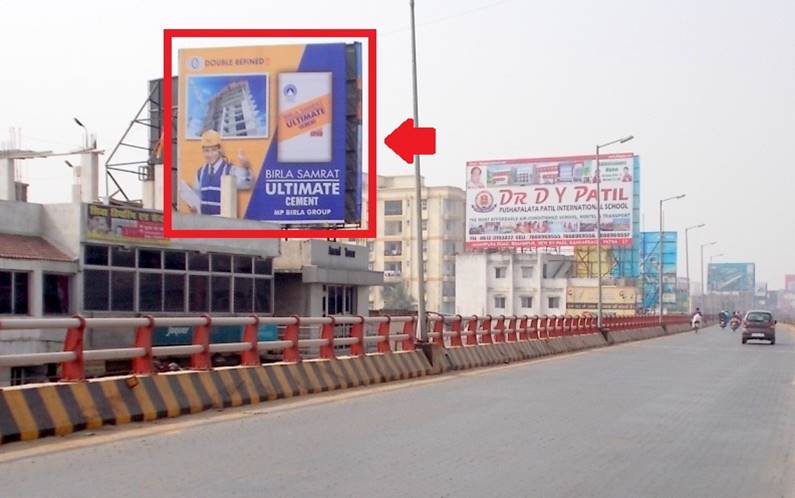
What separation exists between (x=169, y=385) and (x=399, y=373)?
6626mm

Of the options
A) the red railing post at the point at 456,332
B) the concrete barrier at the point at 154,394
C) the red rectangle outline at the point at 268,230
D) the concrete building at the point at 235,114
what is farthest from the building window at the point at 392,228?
the concrete barrier at the point at 154,394

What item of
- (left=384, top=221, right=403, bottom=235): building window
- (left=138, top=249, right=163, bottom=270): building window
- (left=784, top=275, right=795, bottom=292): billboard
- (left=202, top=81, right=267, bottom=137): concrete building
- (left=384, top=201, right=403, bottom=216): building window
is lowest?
(left=784, top=275, right=795, bottom=292): billboard

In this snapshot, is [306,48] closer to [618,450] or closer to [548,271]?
[618,450]

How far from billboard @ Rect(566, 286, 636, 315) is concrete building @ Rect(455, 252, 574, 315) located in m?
0.84

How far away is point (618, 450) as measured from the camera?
934 cm

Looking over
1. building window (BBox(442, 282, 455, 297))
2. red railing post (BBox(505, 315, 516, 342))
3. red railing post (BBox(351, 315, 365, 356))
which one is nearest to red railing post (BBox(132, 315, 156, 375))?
red railing post (BBox(351, 315, 365, 356))

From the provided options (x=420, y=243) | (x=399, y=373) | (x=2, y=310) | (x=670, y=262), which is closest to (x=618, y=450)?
(x=399, y=373)

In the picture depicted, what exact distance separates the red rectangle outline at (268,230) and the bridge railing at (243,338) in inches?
185

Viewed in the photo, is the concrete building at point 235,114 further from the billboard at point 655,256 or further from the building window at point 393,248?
the building window at point 393,248

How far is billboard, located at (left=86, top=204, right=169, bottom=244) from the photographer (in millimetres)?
29047

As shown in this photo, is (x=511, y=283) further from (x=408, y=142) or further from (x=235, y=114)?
(x=408, y=142)

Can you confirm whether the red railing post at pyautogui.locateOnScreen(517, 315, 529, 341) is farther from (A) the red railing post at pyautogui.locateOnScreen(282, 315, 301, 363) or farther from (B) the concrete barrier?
(A) the red railing post at pyautogui.locateOnScreen(282, 315, 301, 363)

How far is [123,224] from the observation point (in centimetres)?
3028

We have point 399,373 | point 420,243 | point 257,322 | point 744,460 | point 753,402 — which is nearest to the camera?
point 744,460
